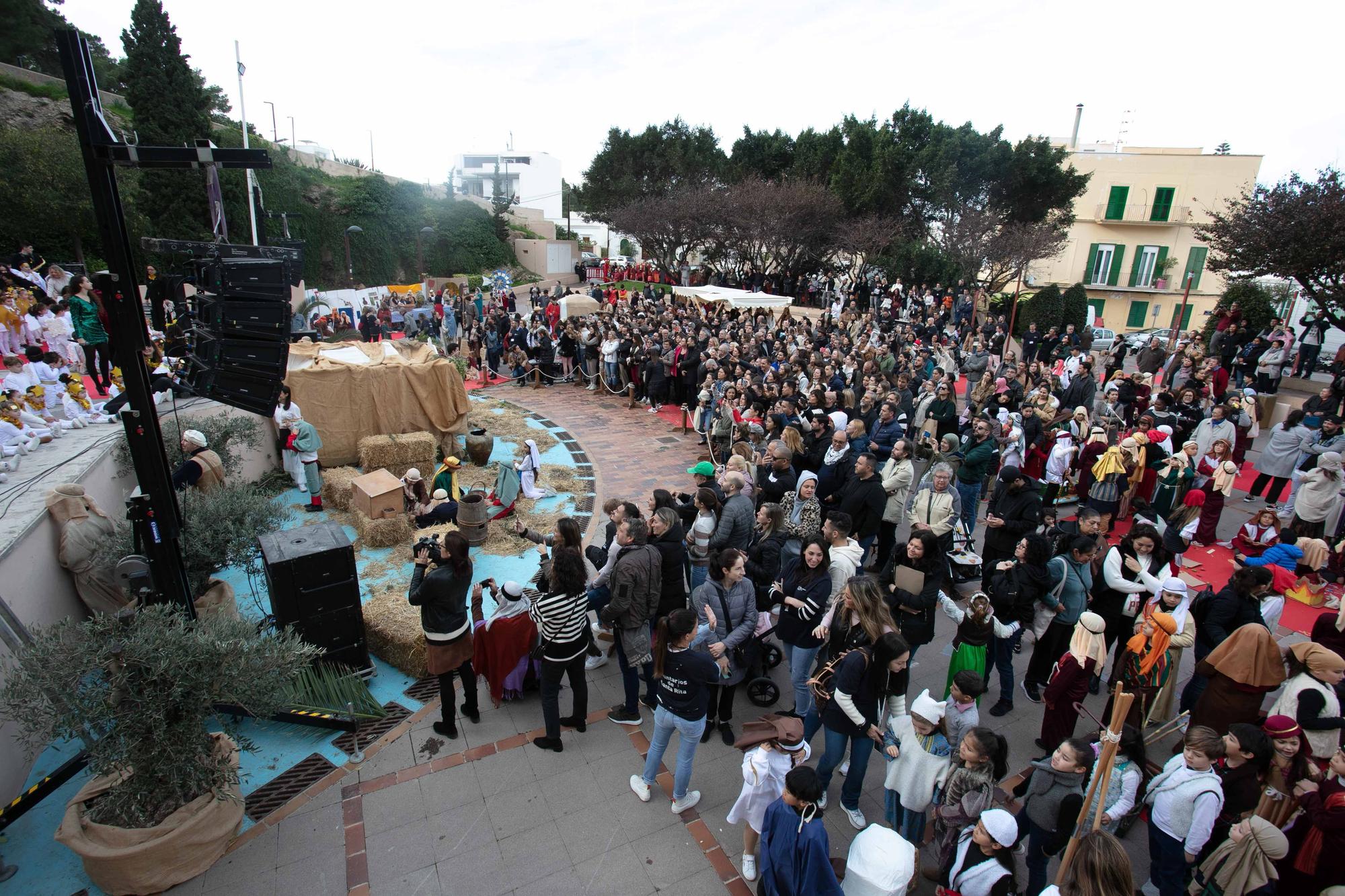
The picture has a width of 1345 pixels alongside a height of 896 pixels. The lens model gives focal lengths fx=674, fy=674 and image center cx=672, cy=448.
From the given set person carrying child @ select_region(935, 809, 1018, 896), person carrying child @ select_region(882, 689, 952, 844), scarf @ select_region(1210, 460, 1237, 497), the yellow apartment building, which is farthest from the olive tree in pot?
the yellow apartment building

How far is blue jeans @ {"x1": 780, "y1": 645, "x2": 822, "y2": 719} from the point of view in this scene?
17.0 feet

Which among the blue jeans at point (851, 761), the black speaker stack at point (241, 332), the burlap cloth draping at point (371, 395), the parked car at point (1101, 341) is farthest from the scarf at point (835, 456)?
the parked car at point (1101, 341)

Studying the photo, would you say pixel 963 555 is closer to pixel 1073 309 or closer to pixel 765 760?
pixel 765 760

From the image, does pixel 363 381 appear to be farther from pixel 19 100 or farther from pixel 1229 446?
pixel 19 100

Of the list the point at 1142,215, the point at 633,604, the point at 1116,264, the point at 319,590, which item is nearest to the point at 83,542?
the point at 319,590

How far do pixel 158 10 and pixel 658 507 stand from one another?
1207 inches

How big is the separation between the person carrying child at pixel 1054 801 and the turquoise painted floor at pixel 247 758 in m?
4.61

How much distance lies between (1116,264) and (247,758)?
36.6 m

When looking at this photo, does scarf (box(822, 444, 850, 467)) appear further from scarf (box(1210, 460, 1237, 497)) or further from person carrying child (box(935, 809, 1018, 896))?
person carrying child (box(935, 809, 1018, 896))

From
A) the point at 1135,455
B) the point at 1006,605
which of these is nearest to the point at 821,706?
the point at 1006,605

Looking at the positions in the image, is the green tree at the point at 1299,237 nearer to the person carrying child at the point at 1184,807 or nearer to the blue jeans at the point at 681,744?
the person carrying child at the point at 1184,807

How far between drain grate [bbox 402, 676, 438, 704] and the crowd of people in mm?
540

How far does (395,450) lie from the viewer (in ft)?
34.5

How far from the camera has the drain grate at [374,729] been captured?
17.4 ft
